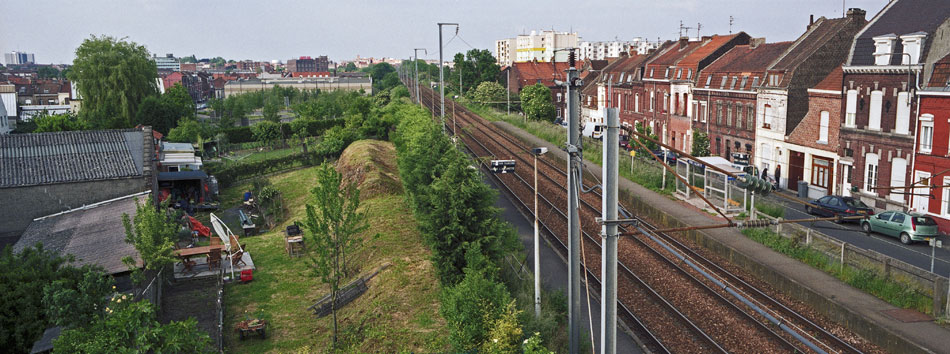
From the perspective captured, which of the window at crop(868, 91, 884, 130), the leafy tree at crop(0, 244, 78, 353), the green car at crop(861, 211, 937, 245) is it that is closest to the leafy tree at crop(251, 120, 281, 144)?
the leafy tree at crop(0, 244, 78, 353)

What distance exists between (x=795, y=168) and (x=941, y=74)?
40.6 feet

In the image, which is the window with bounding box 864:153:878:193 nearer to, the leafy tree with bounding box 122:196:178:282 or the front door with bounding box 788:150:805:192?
the front door with bounding box 788:150:805:192

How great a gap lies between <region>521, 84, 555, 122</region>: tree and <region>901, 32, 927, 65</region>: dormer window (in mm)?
41949

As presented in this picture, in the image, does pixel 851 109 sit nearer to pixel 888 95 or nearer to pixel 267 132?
pixel 888 95

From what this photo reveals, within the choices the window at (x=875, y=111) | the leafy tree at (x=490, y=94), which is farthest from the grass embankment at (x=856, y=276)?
the leafy tree at (x=490, y=94)

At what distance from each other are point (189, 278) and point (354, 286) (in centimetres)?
768

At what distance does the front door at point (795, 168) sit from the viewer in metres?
40.5

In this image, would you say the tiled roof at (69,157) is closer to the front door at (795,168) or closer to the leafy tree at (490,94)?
the front door at (795,168)

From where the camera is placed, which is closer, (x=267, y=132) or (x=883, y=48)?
(x=883, y=48)

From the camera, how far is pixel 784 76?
41719 millimetres

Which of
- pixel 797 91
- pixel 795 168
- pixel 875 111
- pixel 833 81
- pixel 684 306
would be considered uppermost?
pixel 833 81

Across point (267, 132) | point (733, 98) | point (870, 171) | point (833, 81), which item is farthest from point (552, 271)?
point (267, 132)

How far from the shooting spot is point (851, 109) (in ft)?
115

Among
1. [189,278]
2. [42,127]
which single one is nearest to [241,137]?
[42,127]
